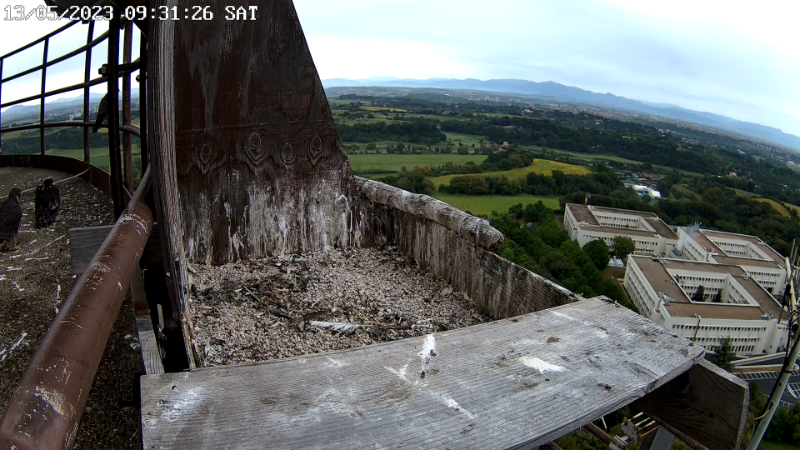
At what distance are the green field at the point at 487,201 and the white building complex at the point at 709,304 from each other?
1330cm

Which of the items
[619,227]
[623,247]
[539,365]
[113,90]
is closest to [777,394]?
[539,365]

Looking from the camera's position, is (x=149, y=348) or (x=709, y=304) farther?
(x=709, y=304)

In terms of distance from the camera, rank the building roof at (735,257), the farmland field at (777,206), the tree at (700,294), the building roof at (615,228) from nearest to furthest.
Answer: the tree at (700,294) → the building roof at (735,257) → the building roof at (615,228) → the farmland field at (777,206)

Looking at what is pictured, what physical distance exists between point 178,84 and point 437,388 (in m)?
2.84

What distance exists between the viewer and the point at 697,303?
3084 cm

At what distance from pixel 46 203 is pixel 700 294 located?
42.9m

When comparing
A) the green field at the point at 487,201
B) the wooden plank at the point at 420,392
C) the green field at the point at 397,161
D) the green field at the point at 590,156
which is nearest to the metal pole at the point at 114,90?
the wooden plank at the point at 420,392

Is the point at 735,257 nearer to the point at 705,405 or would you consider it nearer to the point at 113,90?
the point at 705,405

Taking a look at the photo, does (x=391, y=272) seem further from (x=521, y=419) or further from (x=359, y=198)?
(x=521, y=419)

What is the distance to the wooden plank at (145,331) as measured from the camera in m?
1.61

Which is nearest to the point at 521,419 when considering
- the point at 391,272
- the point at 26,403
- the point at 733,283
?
the point at 26,403

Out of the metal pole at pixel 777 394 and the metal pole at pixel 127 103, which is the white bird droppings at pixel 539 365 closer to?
the metal pole at pixel 777 394

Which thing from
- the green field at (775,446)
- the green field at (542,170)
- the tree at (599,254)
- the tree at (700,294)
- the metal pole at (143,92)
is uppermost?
the metal pole at (143,92)

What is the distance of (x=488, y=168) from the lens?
57812 millimetres
